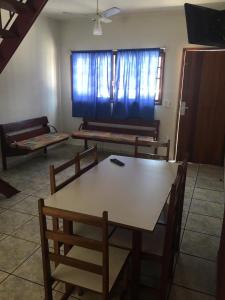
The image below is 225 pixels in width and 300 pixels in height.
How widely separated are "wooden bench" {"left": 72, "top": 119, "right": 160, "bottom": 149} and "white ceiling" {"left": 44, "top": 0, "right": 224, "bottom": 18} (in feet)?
6.53

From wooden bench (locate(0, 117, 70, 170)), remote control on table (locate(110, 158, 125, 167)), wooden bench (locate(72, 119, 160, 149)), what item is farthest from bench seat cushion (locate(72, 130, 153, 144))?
remote control on table (locate(110, 158, 125, 167))

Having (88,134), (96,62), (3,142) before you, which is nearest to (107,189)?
(3,142)

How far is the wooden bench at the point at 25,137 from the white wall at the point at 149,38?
1480 millimetres

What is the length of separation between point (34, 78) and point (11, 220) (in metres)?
2.99

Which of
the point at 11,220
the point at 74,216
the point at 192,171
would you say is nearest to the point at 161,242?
the point at 74,216

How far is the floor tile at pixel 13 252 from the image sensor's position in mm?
2064

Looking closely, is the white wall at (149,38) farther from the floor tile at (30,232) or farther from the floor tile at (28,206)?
the floor tile at (30,232)

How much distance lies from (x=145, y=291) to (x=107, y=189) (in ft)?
2.64

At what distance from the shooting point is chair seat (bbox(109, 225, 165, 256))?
161 cm

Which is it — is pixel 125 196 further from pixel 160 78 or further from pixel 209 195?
pixel 160 78

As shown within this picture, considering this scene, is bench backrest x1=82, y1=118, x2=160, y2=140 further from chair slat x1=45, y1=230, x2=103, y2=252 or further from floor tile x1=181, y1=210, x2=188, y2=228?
chair slat x1=45, y1=230, x2=103, y2=252

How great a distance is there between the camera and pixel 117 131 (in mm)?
5188

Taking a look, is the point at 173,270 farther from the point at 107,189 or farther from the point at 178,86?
the point at 178,86

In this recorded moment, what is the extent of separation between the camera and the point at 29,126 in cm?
464
